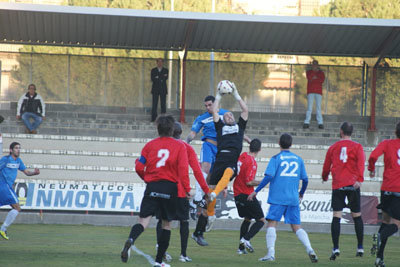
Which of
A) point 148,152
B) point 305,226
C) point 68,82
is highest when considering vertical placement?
point 68,82

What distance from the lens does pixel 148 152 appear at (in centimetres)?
853

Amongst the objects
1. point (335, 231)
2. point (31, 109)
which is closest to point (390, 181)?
point (335, 231)

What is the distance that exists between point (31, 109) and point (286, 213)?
15.0m

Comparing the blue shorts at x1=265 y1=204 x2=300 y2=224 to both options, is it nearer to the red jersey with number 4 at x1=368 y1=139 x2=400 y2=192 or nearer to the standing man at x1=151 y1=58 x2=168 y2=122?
the red jersey with number 4 at x1=368 y1=139 x2=400 y2=192

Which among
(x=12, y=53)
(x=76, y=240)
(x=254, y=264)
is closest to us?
(x=254, y=264)

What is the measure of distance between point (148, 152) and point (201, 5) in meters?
46.6

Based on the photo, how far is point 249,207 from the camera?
11.8m

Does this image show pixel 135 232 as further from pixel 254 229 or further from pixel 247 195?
pixel 247 195

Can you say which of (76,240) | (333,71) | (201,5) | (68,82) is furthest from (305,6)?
(76,240)

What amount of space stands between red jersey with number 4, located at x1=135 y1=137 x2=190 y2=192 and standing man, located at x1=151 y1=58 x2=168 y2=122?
15.9 metres

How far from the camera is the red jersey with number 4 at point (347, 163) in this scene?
11164mm

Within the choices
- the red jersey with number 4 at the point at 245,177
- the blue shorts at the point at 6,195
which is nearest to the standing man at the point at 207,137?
the red jersey with number 4 at the point at 245,177

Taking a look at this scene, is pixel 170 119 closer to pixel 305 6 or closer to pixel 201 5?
pixel 201 5

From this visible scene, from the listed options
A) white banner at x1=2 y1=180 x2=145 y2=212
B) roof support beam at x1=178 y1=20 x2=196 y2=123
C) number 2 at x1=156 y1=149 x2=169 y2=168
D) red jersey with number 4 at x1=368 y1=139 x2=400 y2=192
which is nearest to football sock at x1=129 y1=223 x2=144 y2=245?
number 2 at x1=156 y1=149 x2=169 y2=168
